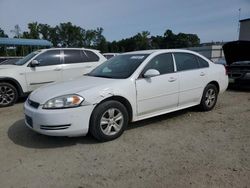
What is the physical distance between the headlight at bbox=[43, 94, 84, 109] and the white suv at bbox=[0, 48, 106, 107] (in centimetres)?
395

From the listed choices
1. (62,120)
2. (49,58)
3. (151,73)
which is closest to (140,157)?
(62,120)

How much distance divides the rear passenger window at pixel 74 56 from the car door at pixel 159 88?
4080 mm

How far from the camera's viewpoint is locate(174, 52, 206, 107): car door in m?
5.54

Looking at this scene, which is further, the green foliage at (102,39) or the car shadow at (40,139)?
the green foliage at (102,39)

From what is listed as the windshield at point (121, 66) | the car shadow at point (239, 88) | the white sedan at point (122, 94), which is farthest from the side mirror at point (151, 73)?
the car shadow at point (239, 88)

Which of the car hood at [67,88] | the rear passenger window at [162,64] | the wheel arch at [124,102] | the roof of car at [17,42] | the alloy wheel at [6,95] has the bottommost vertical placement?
the alloy wheel at [6,95]

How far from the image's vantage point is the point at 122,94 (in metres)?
4.54

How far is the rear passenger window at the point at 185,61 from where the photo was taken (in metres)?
5.62

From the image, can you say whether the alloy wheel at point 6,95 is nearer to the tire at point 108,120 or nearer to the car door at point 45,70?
the car door at point 45,70

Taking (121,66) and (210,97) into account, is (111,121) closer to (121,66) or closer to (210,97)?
(121,66)

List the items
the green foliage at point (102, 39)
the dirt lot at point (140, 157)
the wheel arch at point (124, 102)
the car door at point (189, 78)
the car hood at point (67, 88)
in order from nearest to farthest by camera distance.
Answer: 1. the dirt lot at point (140, 157)
2. the car hood at point (67, 88)
3. the wheel arch at point (124, 102)
4. the car door at point (189, 78)
5. the green foliage at point (102, 39)

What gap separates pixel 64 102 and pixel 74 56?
4891 mm

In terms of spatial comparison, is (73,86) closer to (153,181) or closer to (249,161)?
(153,181)

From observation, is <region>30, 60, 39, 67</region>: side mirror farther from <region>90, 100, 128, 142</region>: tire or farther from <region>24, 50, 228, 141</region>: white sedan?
<region>90, 100, 128, 142</region>: tire
